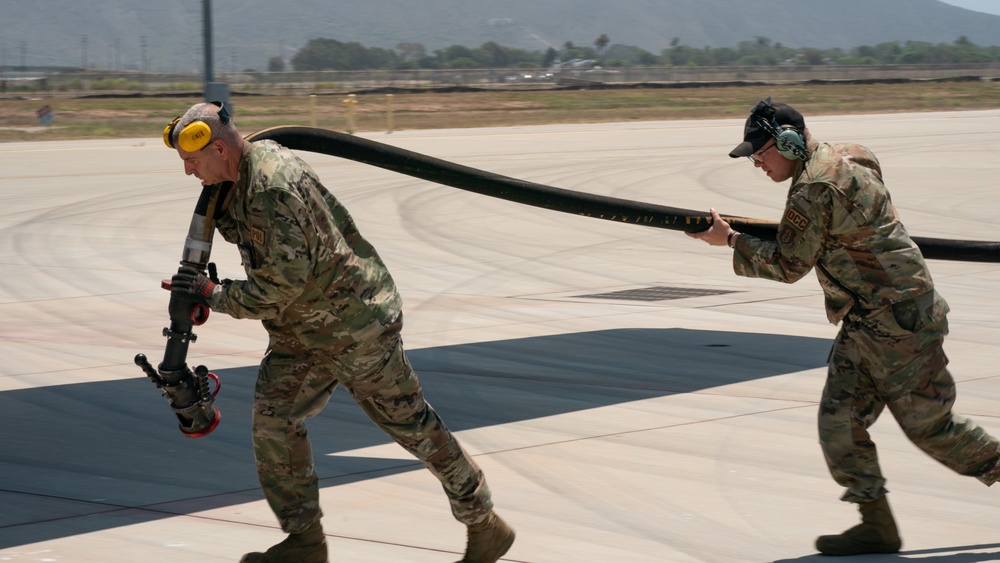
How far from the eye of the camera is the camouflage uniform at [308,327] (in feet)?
15.3

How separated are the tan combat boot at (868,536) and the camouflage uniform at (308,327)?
150 cm

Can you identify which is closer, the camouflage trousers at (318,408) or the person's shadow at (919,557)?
the camouflage trousers at (318,408)

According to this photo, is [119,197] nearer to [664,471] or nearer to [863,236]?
[664,471]

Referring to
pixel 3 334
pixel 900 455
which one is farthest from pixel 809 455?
pixel 3 334

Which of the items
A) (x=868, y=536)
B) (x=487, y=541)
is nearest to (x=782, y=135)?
(x=868, y=536)

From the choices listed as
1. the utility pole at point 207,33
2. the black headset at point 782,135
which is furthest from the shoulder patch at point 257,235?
the utility pole at point 207,33

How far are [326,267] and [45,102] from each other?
59063 mm

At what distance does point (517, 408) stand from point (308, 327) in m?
3.43

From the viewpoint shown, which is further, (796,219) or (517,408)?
(517,408)

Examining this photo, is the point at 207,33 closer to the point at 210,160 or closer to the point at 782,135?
the point at 210,160

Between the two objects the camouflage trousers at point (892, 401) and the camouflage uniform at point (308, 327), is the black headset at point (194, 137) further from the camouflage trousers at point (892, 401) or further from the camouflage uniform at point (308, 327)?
the camouflage trousers at point (892, 401)

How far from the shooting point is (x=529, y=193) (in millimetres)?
7191

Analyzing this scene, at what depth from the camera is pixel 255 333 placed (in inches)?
425

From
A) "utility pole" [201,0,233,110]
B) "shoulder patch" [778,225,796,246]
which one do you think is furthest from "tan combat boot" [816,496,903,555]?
"utility pole" [201,0,233,110]
